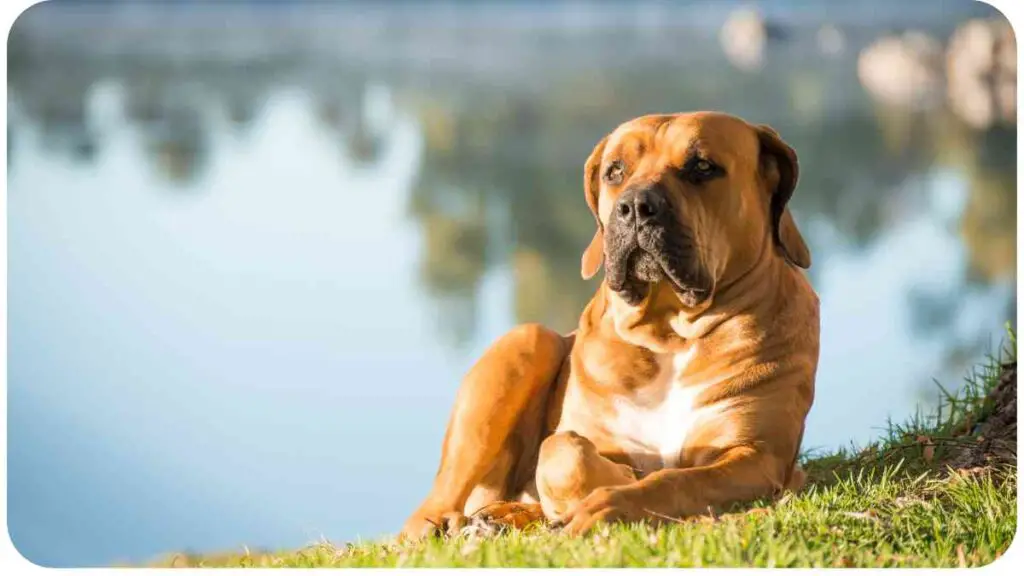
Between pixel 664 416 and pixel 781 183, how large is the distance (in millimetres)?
727

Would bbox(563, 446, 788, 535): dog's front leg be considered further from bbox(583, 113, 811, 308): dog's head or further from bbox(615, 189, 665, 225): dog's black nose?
bbox(615, 189, 665, 225): dog's black nose

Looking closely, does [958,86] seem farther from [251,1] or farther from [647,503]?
[251,1]

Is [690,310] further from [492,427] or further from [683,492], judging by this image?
[492,427]

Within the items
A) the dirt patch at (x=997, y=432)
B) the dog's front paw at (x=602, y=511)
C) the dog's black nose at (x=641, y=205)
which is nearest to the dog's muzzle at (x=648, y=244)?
the dog's black nose at (x=641, y=205)

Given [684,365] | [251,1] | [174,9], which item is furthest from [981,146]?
[174,9]

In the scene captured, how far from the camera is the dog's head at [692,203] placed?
11.3 ft

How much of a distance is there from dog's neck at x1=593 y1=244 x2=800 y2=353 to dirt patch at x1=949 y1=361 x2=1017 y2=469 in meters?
0.91

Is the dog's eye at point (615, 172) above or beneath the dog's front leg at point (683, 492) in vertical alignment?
above

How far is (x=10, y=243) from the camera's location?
425 centimetres

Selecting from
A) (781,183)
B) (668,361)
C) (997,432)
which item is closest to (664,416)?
(668,361)

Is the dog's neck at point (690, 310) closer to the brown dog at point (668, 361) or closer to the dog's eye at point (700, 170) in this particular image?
the brown dog at point (668, 361)

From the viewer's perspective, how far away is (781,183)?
374 cm

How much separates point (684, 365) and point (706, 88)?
1779mm

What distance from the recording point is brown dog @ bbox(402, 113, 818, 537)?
11.3ft
